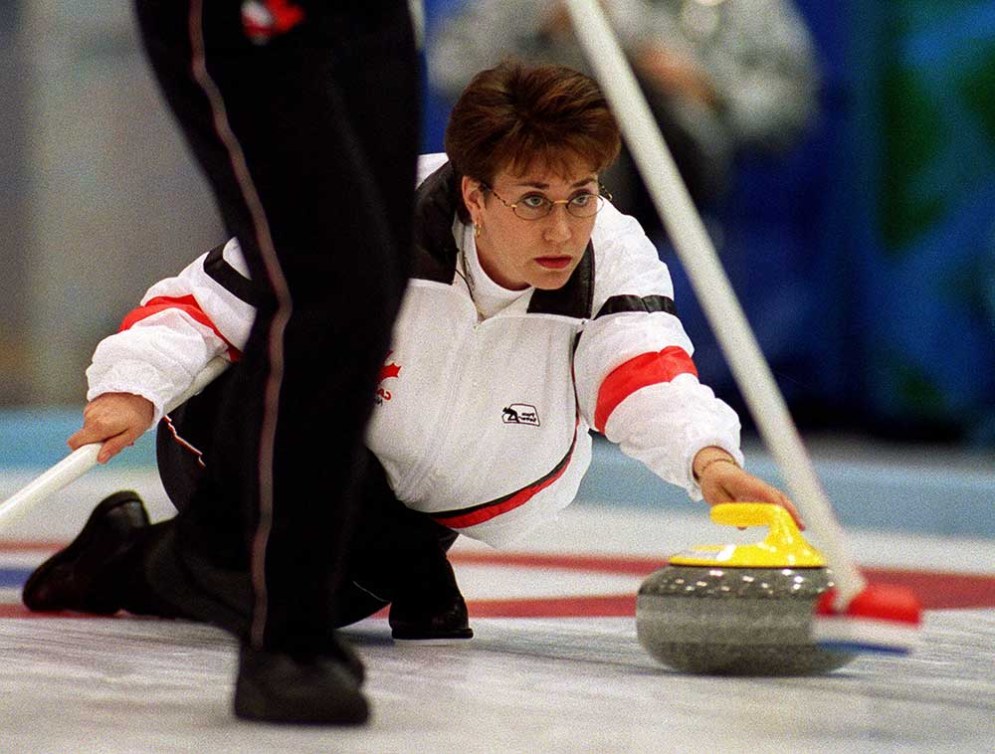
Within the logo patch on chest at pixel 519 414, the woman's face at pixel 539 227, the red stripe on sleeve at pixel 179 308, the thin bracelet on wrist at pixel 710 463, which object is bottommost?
the thin bracelet on wrist at pixel 710 463

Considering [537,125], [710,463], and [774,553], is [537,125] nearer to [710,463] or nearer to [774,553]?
[710,463]

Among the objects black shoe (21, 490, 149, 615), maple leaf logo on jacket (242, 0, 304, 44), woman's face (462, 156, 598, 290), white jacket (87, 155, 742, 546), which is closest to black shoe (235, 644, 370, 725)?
maple leaf logo on jacket (242, 0, 304, 44)

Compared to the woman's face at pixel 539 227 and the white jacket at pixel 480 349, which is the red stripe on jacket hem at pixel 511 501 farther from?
the woman's face at pixel 539 227

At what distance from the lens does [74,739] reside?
65.0 inches

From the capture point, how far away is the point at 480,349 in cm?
254

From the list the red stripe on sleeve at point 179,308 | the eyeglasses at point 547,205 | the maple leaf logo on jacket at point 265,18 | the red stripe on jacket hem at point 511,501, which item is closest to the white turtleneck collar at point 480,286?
the eyeglasses at point 547,205

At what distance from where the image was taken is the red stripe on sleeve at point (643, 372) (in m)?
2.35

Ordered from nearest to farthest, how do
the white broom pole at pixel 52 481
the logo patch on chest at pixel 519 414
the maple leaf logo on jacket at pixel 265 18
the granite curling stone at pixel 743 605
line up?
the maple leaf logo on jacket at pixel 265 18 < the granite curling stone at pixel 743 605 < the white broom pole at pixel 52 481 < the logo patch on chest at pixel 519 414

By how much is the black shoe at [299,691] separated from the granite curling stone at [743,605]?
54cm

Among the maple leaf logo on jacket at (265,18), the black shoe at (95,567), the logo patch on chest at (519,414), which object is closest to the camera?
the maple leaf logo on jacket at (265,18)

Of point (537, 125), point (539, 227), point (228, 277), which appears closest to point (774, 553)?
point (539, 227)

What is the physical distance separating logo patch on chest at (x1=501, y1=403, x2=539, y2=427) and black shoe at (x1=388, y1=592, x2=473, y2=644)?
268 millimetres

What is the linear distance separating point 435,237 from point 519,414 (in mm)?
269

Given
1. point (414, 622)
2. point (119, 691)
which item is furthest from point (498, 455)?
point (119, 691)
